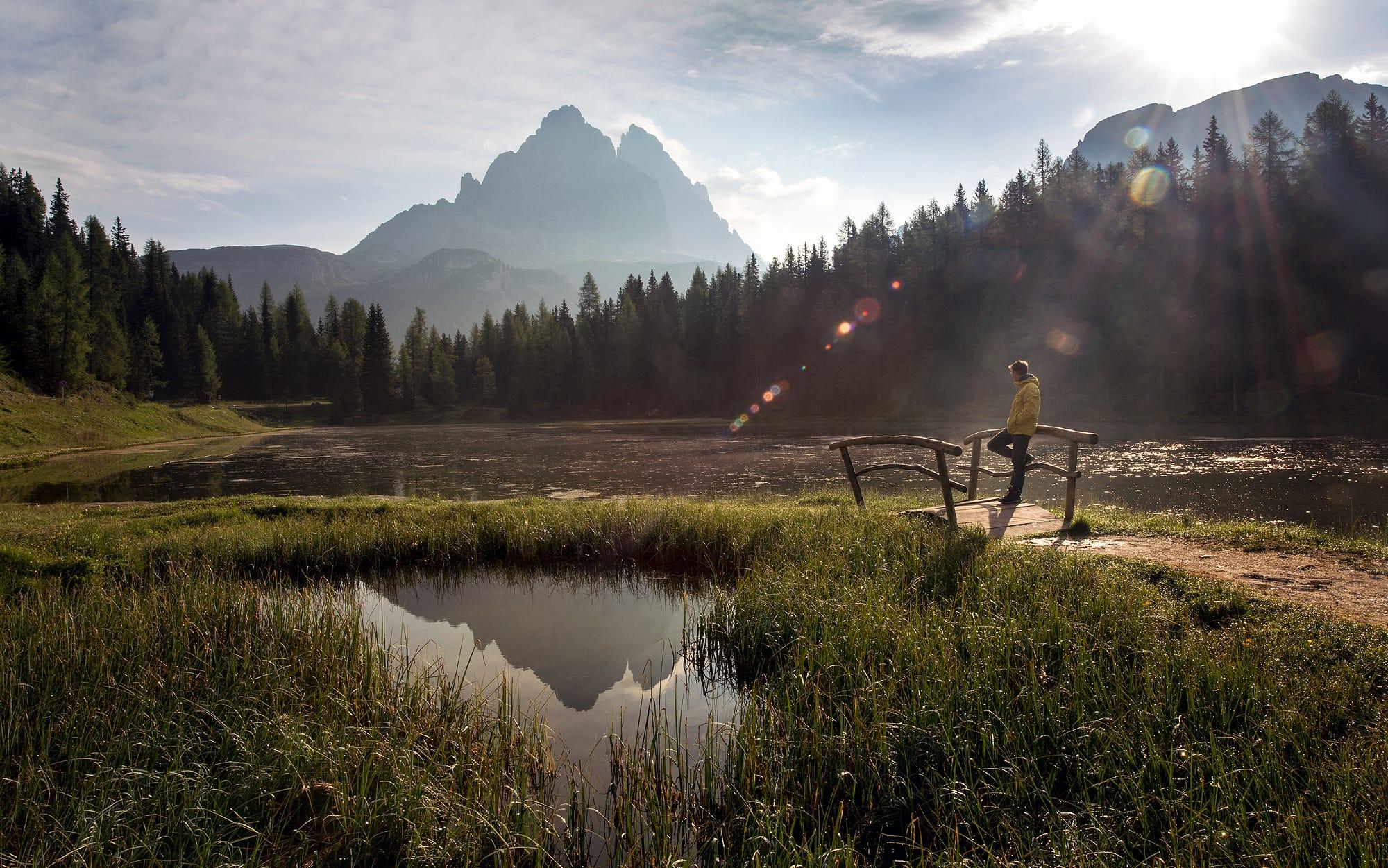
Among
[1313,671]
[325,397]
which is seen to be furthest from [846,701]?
[325,397]

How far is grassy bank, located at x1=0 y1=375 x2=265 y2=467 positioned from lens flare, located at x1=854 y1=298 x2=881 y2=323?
72.3m

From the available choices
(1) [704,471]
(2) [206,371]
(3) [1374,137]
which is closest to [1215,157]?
(3) [1374,137]

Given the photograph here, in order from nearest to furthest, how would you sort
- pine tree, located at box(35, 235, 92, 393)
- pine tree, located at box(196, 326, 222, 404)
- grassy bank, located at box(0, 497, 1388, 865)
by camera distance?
grassy bank, located at box(0, 497, 1388, 865)
pine tree, located at box(35, 235, 92, 393)
pine tree, located at box(196, 326, 222, 404)

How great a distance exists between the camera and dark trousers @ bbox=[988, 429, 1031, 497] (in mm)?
11930

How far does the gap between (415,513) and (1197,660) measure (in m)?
14.5

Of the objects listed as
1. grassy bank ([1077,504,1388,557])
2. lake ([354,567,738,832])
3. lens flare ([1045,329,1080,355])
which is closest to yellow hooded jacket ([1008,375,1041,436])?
grassy bank ([1077,504,1388,557])

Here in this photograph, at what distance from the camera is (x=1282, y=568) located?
7.77m

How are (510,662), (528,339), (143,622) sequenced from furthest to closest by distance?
(528,339)
(510,662)
(143,622)

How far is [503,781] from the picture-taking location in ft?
15.8

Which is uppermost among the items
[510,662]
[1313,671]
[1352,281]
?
[1352,281]

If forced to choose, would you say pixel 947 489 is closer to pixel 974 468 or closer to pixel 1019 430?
pixel 1019 430

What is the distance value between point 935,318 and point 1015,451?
6481cm

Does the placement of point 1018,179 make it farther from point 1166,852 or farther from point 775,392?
point 1166,852

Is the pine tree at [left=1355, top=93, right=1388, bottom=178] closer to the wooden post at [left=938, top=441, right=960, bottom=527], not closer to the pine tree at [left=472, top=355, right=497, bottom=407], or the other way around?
the wooden post at [left=938, top=441, right=960, bottom=527]
